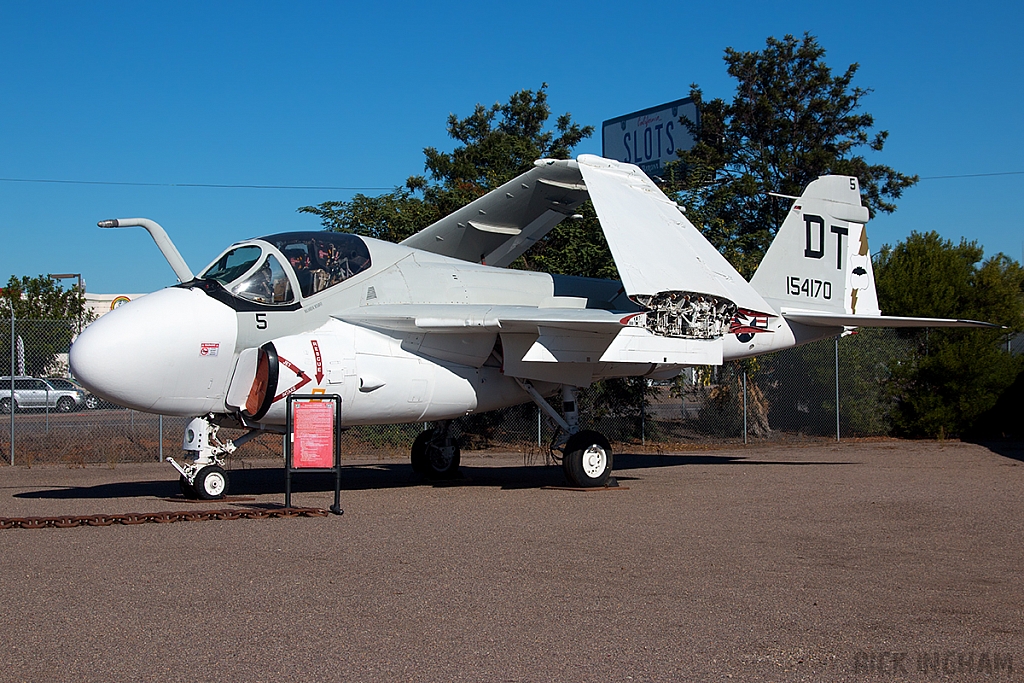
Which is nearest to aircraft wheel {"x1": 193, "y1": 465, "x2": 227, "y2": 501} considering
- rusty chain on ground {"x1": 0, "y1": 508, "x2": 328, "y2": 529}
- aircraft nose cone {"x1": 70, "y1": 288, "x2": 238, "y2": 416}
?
aircraft nose cone {"x1": 70, "y1": 288, "x2": 238, "y2": 416}

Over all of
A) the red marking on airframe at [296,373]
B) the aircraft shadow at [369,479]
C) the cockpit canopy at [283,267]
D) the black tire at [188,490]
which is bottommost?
the aircraft shadow at [369,479]

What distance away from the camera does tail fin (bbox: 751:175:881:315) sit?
15461 millimetres

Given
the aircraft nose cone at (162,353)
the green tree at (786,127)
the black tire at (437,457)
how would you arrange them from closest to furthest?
the aircraft nose cone at (162,353) → the black tire at (437,457) → the green tree at (786,127)

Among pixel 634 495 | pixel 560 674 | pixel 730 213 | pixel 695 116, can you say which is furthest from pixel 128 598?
pixel 695 116

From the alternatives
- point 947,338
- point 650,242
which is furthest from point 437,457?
point 947,338

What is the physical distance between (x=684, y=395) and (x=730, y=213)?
14804mm

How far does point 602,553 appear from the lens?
7703 mm

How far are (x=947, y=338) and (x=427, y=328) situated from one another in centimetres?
1495

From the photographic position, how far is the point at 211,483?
1087 centimetres

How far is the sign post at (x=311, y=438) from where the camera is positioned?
32.4 feet

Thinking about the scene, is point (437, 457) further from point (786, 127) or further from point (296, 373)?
point (786, 127)

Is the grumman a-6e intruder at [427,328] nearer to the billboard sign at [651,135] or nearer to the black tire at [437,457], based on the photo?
the black tire at [437,457]

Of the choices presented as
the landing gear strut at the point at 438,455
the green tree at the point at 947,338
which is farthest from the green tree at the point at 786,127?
the landing gear strut at the point at 438,455

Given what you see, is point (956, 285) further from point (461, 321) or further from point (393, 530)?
point (393, 530)
